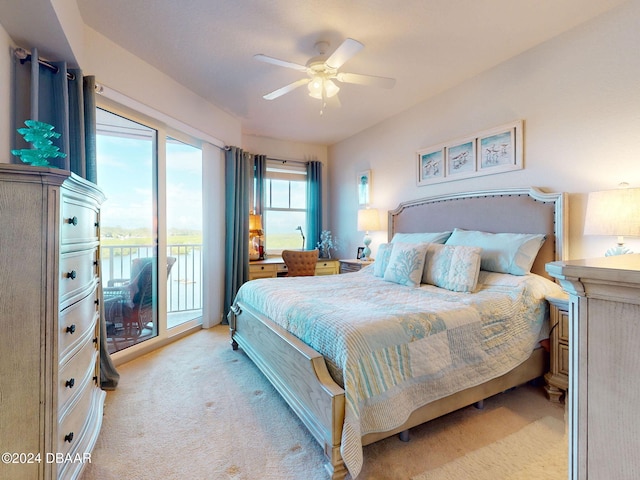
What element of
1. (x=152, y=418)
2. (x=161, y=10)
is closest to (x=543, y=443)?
(x=152, y=418)

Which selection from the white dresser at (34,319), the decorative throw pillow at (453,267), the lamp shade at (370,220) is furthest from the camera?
the lamp shade at (370,220)

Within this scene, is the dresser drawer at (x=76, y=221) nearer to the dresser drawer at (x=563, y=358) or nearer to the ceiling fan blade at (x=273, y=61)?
the ceiling fan blade at (x=273, y=61)

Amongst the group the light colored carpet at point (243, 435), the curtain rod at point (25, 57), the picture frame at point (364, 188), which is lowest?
the light colored carpet at point (243, 435)

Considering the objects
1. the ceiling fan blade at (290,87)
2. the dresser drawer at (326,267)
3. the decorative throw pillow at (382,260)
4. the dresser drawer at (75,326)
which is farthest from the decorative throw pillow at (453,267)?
the dresser drawer at (75,326)

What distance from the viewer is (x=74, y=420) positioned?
1.38 meters

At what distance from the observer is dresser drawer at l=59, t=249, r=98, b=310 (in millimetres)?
1246

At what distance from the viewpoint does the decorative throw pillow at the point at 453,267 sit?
2.30 m

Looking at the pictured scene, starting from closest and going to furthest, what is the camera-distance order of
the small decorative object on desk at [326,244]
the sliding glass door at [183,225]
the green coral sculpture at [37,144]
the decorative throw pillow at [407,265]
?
the green coral sculpture at [37,144]
the decorative throw pillow at [407,265]
the sliding glass door at [183,225]
the small decorative object on desk at [326,244]

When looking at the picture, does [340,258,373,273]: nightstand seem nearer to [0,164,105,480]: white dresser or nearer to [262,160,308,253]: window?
[262,160,308,253]: window

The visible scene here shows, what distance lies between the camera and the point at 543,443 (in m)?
1.72

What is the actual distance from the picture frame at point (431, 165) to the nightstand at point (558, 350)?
169 centimetres

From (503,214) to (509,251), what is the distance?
49 centimetres

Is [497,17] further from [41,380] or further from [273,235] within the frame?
[273,235]

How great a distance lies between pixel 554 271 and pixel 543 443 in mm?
1705
